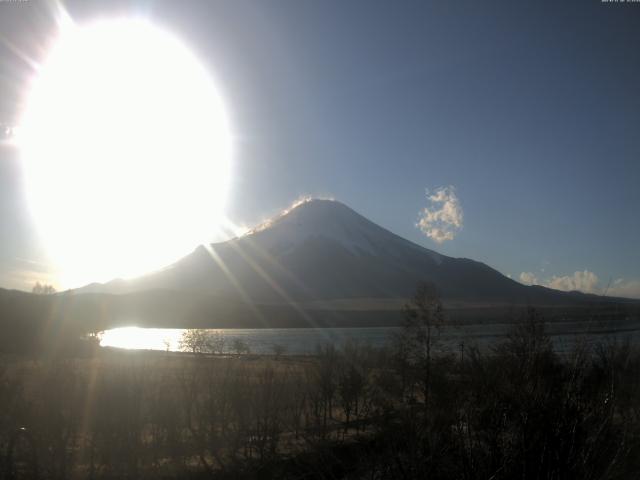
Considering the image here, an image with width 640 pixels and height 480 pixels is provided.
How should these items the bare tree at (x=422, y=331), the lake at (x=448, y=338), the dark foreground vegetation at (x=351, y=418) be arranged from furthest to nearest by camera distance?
1. the bare tree at (x=422, y=331)
2. the lake at (x=448, y=338)
3. the dark foreground vegetation at (x=351, y=418)

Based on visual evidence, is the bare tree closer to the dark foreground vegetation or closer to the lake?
the dark foreground vegetation

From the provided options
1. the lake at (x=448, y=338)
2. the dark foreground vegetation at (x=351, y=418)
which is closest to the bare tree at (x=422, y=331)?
the dark foreground vegetation at (x=351, y=418)

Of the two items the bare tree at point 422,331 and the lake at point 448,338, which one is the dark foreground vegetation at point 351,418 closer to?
the bare tree at point 422,331

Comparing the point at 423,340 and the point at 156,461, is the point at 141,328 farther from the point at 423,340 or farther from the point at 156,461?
the point at 156,461

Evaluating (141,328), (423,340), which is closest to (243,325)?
(141,328)

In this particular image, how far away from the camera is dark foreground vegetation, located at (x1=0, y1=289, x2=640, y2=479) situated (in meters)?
3.62

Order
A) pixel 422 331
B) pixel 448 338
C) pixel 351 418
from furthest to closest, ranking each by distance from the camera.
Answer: pixel 448 338
pixel 422 331
pixel 351 418

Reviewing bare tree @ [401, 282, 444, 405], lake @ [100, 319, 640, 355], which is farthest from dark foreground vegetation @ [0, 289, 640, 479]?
lake @ [100, 319, 640, 355]

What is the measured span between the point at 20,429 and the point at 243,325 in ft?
465

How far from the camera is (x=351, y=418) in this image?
2442 centimetres

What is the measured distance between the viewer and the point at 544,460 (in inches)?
136

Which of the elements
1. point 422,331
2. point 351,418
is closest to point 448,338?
point 422,331

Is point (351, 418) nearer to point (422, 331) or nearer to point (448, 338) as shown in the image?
point (422, 331)

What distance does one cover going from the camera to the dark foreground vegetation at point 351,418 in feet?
11.9
